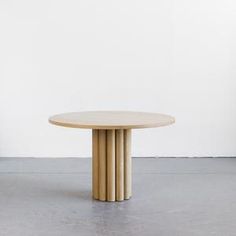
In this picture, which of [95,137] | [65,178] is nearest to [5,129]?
[65,178]

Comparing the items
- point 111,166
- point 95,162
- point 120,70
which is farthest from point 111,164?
point 120,70

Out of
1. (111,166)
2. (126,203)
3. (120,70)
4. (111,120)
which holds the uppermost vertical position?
(120,70)

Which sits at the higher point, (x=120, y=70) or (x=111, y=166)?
(x=120, y=70)

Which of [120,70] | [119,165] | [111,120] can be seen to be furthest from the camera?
[120,70]

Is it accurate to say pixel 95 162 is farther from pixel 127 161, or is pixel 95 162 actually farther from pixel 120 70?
pixel 120 70

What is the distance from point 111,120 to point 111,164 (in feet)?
1.34

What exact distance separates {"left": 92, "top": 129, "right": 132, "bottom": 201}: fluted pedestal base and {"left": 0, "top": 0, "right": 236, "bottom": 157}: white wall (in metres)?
2.01

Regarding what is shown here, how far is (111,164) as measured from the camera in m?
3.76

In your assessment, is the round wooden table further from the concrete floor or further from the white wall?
the white wall

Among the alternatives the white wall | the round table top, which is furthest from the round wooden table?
the white wall

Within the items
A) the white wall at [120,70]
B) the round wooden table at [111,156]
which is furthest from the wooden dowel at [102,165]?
the white wall at [120,70]

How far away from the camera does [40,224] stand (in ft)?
10.8

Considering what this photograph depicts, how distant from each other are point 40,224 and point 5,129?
2.83 metres

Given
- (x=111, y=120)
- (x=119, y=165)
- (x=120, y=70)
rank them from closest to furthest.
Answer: (x=111, y=120) < (x=119, y=165) < (x=120, y=70)
